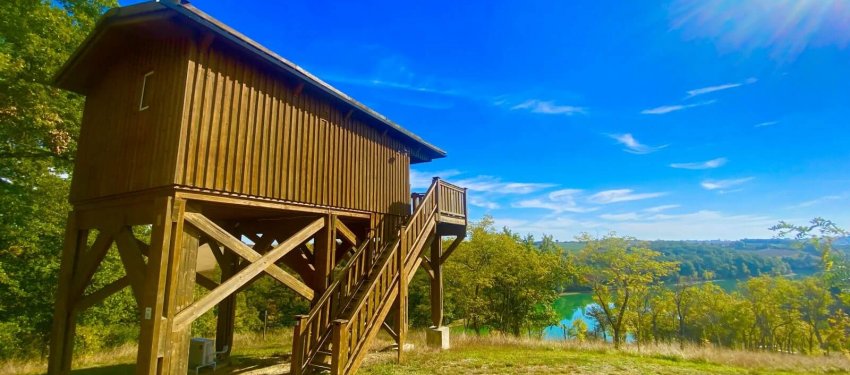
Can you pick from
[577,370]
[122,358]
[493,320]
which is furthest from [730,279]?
[122,358]

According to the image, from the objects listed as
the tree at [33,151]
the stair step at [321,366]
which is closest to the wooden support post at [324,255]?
the stair step at [321,366]

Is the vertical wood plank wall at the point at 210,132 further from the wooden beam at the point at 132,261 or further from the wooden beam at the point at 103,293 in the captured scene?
the wooden beam at the point at 103,293

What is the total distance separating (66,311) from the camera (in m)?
7.52

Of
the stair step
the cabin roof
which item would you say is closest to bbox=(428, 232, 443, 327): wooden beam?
the cabin roof

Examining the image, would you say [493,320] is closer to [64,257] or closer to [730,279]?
[64,257]

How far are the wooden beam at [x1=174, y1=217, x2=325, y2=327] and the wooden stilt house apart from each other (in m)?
0.02

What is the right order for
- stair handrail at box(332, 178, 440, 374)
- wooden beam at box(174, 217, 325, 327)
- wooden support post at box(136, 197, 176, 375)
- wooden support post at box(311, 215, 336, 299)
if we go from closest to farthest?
wooden support post at box(136, 197, 176, 375) < wooden beam at box(174, 217, 325, 327) < stair handrail at box(332, 178, 440, 374) < wooden support post at box(311, 215, 336, 299)

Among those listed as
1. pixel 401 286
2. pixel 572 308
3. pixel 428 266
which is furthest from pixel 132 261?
pixel 572 308

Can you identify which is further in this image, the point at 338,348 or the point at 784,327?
the point at 784,327

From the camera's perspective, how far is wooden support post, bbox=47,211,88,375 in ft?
23.6

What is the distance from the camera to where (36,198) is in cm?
1252

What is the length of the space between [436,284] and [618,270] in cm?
2361

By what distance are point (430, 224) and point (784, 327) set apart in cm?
4848

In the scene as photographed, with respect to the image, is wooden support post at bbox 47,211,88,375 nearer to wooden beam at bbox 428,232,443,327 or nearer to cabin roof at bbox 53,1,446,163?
cabin roof at bbox 53,1,446,163
